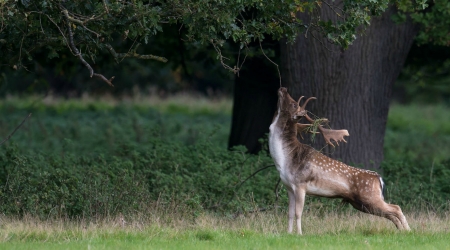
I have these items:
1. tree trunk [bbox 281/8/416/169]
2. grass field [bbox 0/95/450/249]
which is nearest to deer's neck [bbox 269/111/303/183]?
grass field [bbox 0/95/450/249]

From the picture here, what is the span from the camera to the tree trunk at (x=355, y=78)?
41.7ft

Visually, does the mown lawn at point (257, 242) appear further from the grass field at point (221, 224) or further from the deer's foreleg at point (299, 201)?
the deer's foreleg at point (299, 201)

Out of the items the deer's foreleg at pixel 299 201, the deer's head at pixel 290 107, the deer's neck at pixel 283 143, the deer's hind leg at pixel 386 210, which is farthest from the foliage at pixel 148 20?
the deer's hind leg at pixel 386 210

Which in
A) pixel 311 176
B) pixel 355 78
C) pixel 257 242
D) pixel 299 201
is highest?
pixel 355 78

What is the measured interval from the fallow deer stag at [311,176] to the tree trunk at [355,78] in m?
3.59

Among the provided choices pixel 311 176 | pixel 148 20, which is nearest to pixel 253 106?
pixel 311 176

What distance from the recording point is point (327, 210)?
36.3 feet

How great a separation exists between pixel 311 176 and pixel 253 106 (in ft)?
24.1

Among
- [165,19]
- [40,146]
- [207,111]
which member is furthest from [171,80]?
[165,19]

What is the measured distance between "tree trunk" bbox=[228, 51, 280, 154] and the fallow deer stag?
6266 millimetres

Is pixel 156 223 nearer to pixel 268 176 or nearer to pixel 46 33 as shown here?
pixel 46 33

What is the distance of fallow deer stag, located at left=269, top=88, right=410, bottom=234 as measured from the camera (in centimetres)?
895

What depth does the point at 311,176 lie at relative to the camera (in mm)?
8969

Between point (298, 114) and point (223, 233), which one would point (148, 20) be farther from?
point (223, 233)
